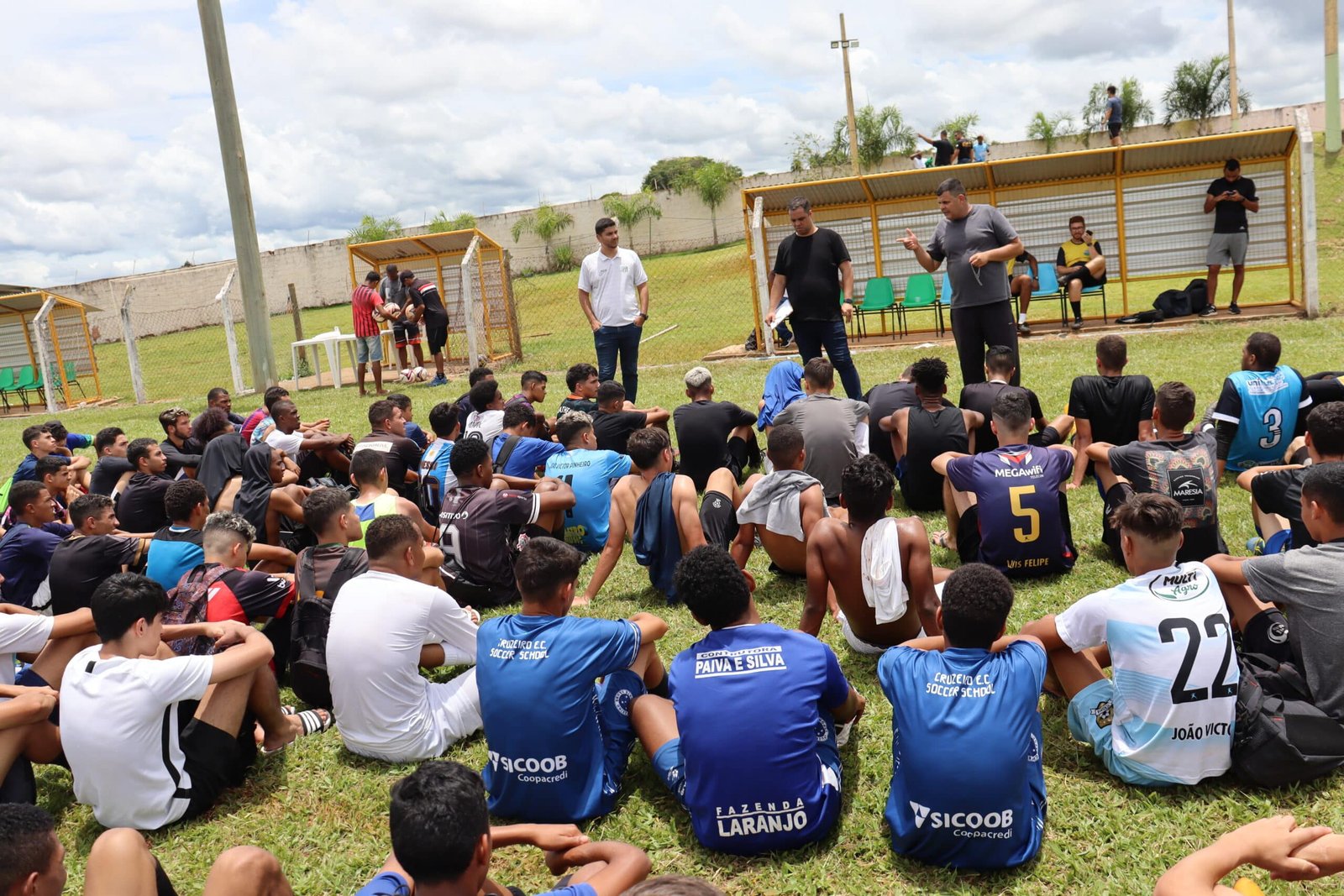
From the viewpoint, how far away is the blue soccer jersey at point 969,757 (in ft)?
11.2

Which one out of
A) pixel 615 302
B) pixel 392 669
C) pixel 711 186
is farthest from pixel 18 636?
pixel 711 186

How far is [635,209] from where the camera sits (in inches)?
1620

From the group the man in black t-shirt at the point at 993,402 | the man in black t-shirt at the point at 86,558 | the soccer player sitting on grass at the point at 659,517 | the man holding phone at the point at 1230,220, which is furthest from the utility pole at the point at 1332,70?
the man in black t-shirt at the point at 86,558

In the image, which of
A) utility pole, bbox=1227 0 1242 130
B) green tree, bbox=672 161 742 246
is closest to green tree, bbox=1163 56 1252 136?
utility pole, bbox=1227 0 1242 130

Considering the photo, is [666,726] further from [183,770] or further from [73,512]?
[73,512]

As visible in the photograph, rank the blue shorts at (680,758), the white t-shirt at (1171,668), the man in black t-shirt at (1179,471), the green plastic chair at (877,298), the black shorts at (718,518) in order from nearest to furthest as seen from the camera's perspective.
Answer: the white t-shirt at (1171,668) < the blue shorts at (680,758) < the man in black t-shirt at (1179,471) < the black shorts at (718,518) < the green plastic chair at (877,298)

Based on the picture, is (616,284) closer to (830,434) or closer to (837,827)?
(830,434)

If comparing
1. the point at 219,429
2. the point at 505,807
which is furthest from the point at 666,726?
the point at 219,429

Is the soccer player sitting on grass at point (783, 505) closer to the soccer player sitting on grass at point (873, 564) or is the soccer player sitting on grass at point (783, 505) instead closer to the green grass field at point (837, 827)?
the green grass field at point (837, 827)

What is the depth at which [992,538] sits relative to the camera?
586 cm

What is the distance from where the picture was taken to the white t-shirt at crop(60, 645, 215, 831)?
4.05m

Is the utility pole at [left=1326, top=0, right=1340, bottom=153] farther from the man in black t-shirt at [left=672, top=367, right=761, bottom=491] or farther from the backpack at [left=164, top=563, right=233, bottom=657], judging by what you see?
the backpack at [left=164, top=563, right=233, bottom=657]

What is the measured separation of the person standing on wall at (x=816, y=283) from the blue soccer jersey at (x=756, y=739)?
6.08 meters

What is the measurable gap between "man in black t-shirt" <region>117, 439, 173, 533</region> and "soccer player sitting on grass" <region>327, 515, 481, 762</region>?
324 centimetres
